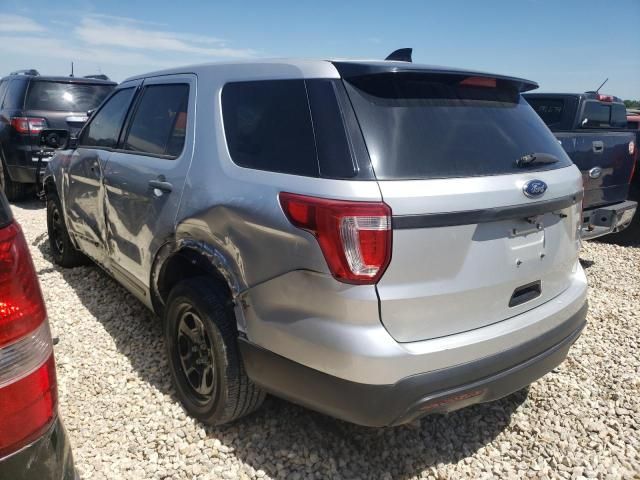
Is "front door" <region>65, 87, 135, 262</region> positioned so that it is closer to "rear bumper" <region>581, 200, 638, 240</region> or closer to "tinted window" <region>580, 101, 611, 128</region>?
"rear bumper" <region>581, 200, 638, 240</region>

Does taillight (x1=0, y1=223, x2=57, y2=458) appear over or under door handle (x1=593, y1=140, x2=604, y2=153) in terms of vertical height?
under

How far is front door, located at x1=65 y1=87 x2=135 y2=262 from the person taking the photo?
352 centimetres

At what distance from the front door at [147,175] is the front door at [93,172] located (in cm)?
17

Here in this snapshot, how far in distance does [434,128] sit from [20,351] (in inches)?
62.4

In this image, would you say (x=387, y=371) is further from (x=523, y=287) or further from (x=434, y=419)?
(x=434, y=419)

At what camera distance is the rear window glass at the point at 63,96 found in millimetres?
7625

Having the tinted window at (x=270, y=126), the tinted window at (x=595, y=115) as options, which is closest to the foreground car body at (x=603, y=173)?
the tinted window at (x=595, y=115)

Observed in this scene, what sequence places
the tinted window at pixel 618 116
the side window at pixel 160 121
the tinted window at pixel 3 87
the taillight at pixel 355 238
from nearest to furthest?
the taillight at pixel 355 238
the side window at pixel 160 121
the tinted window at pixel 618 116
the tinted window at pixel 3 87

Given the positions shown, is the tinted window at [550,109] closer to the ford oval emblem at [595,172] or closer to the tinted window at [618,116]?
the tinted window at [618,116]

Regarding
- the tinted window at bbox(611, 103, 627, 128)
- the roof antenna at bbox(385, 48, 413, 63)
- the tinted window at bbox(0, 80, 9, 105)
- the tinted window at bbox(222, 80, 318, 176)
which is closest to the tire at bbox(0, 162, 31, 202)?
the tinted window at bbox(0, 80, 9, 105)

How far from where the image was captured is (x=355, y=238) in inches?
69.4

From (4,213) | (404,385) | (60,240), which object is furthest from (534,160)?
(60,240)

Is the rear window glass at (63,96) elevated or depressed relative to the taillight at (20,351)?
elevated

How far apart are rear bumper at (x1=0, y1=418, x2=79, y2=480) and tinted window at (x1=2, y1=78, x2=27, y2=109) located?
7.71 meters
